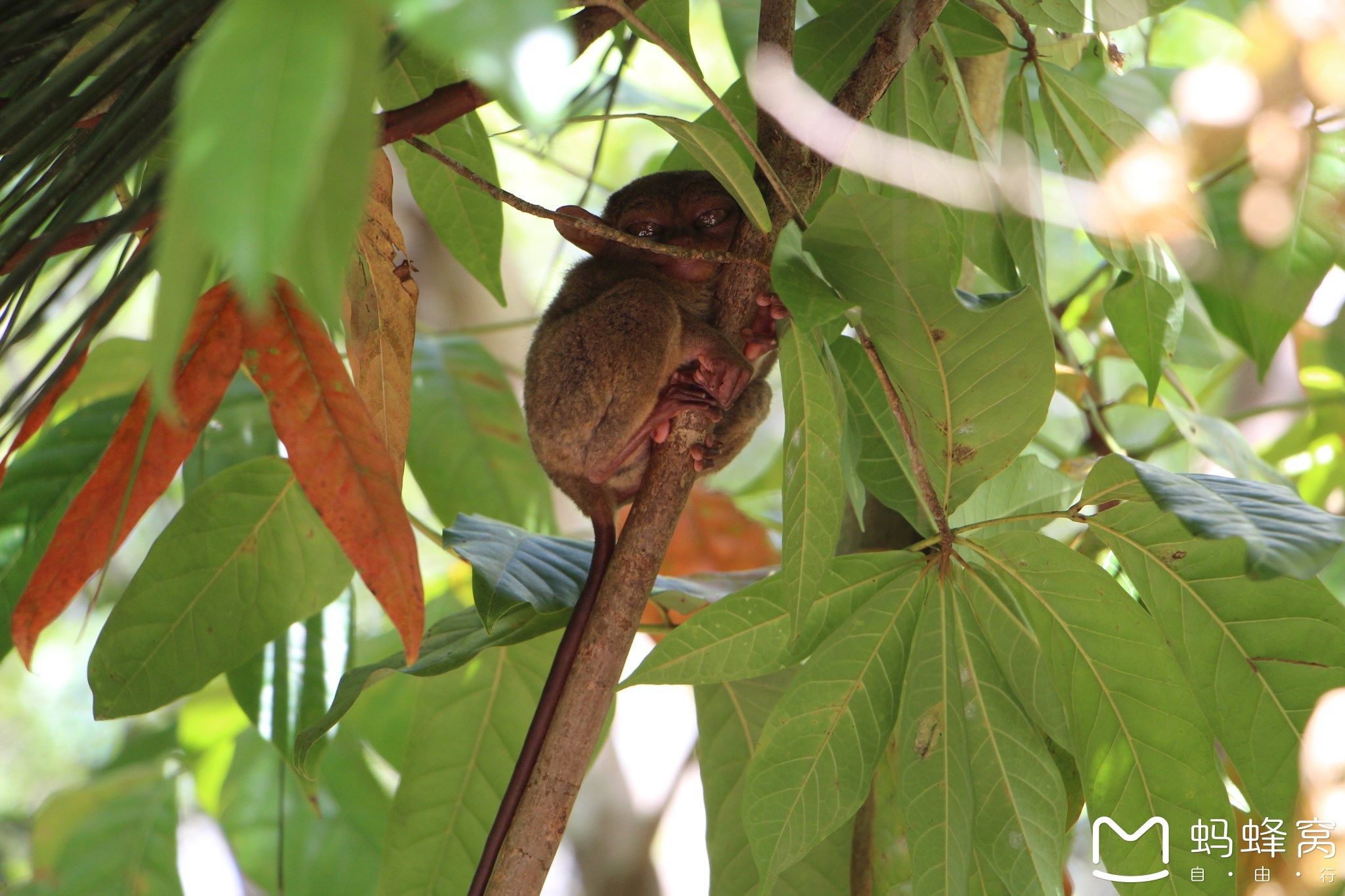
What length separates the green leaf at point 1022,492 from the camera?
1.86 metres

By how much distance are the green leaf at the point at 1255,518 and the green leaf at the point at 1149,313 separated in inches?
20.5

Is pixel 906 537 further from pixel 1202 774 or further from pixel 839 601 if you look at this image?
pixel 1202 774

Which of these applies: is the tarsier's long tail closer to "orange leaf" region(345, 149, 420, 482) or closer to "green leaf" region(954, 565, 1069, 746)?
"orange leaf" region(345, 149, 420, 482)

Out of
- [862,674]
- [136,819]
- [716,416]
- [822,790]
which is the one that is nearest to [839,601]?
[862,674]

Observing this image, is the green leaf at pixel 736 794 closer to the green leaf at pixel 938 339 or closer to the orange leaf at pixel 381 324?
the green leaf at pixel 938 339

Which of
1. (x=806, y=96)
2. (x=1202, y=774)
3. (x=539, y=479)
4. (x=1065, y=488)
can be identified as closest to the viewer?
(x=1202, y=774)

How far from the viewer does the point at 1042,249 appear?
173 centimetres

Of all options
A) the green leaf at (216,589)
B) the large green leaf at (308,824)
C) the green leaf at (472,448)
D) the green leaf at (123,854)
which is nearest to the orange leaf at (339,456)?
the green leaf at (216,589)

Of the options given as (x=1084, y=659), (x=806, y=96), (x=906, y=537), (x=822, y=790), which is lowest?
(x=822, y=790)

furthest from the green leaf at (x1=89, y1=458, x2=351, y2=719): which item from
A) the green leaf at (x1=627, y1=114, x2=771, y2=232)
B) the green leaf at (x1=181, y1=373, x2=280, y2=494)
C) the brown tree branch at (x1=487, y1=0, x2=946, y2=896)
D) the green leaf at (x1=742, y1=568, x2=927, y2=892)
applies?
the green leaf at (x1=627, y1=114, x2=771, y2=232)

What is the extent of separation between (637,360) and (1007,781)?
0.95 meters

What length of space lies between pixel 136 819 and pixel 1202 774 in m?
2.15

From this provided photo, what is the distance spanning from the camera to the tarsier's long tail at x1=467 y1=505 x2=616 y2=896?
4.44 ft

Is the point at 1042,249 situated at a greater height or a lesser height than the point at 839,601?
greater
